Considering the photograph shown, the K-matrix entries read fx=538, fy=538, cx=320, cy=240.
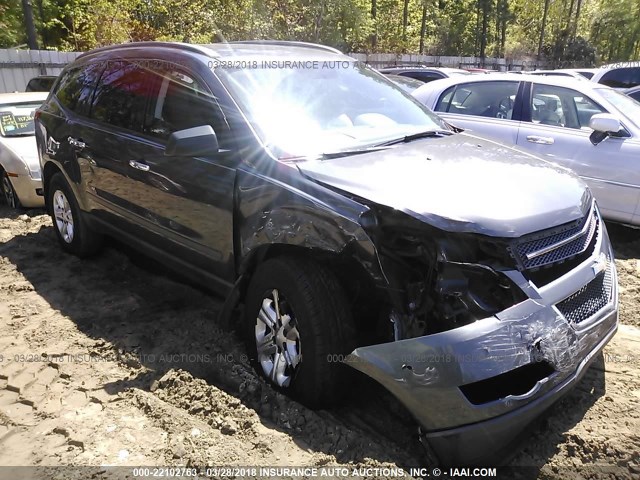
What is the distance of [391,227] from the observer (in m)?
2.54

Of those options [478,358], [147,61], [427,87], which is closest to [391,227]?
[478,358]

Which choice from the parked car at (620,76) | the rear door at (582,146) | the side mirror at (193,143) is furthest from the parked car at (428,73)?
the side mirror at (193,143)

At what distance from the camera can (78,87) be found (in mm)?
5188

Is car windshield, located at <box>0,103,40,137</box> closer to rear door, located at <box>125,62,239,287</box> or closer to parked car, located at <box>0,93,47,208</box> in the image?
parked car, located at <box>0,93,47,208</box>

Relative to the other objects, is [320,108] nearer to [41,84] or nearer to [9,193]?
[9,193]

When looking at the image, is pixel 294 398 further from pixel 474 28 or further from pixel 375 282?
pixel 474 28

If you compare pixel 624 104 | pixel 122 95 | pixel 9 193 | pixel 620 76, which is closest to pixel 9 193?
pixel 9 193

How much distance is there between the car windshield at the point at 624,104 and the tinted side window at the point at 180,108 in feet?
14.9

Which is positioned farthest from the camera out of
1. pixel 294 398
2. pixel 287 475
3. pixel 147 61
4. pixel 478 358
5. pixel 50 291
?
pixel 50 291

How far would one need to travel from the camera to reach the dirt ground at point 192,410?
2621 millimetres

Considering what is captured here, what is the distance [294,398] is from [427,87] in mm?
5350

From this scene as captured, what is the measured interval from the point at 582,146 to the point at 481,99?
1.47 metres

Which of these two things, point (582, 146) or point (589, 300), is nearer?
point (589, 300)

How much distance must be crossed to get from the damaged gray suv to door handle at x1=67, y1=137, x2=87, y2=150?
0.64 meters
